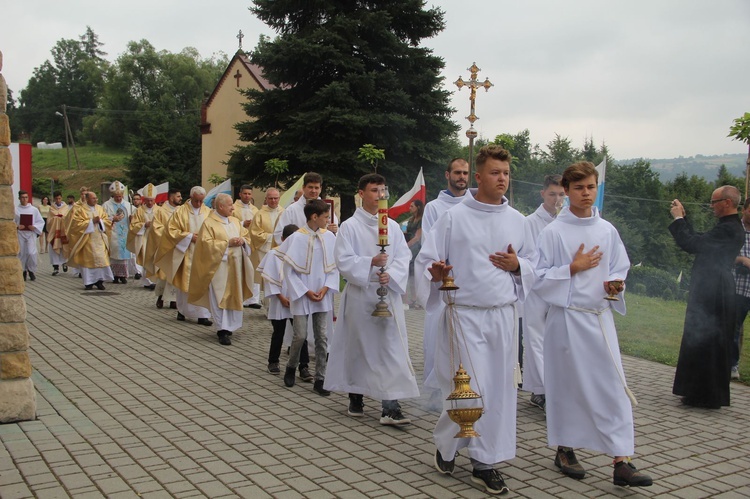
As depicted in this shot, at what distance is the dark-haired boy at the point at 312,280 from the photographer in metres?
7.91

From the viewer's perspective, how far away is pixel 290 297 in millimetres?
7922

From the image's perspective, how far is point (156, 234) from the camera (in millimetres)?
14672

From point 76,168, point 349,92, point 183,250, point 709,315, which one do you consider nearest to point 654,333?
point 709,315

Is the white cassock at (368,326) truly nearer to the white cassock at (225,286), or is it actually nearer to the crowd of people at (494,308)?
the crowd of people at (494,308)

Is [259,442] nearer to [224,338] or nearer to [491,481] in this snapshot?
[491,481]

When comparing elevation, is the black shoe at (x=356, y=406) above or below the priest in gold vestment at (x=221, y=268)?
below

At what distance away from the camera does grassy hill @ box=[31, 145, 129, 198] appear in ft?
208

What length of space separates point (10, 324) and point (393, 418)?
331cm

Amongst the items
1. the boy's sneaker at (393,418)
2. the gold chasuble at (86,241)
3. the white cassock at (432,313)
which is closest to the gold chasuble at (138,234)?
the gold chasuble at (86,241)

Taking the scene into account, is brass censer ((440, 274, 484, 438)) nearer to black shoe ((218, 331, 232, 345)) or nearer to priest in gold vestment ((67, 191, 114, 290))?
black shoe ((218, 331, 232, 345))

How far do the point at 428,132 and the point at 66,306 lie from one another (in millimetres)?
18115

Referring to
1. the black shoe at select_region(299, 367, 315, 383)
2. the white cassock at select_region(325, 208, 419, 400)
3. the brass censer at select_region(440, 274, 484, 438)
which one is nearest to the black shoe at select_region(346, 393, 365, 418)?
the white cassock at select_region(325, 208, 419, 400)

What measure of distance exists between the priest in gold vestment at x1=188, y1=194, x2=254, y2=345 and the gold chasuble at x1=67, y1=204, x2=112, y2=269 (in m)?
6.85

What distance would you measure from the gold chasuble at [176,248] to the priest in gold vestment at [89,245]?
14.8ft
